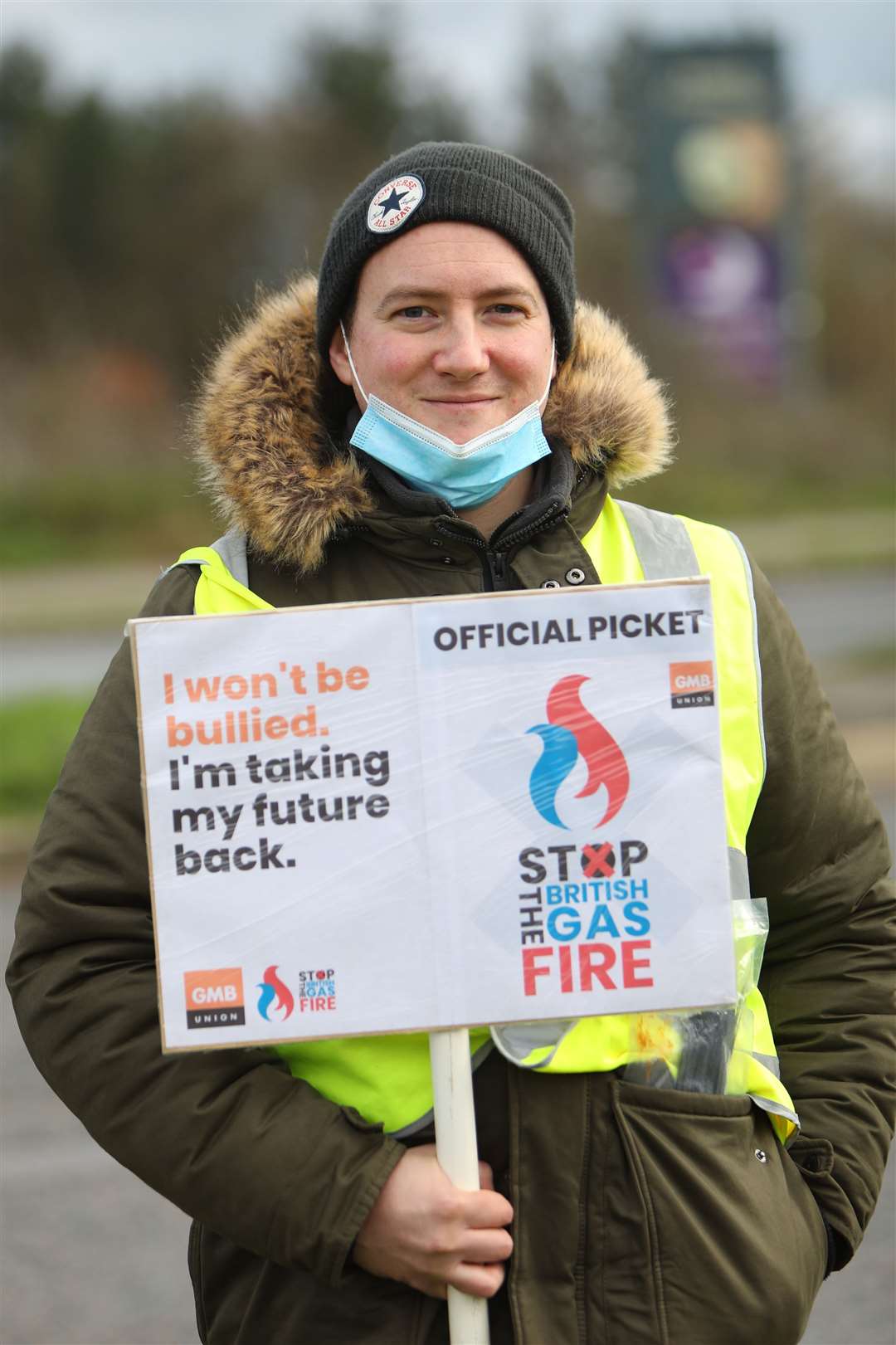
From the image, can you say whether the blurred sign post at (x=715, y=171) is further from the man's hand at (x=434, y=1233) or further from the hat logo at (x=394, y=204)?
the man's hand at (x=434, y=1233)

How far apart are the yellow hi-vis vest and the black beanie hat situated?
0.37 metres

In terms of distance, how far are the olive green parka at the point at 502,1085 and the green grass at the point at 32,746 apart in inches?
245

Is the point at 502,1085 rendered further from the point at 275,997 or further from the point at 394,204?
the point at 394,204

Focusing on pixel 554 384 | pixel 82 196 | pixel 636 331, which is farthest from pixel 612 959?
pixel 82 196

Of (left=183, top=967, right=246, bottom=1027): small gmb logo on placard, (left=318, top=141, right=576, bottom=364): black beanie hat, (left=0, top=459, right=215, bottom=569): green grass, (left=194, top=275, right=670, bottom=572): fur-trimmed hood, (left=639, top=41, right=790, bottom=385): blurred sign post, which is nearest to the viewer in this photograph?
(left=183, top=967, right=246, bottom=1027): small gmb logo on placard

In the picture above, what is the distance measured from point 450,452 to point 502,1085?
83 centimetres

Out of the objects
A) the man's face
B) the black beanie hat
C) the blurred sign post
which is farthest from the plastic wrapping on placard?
the blurred sign post

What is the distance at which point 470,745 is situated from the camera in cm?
193

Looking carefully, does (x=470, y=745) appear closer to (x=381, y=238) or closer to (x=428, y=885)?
(x=428, y=885)

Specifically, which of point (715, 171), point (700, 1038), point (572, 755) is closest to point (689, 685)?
point (572, 755)

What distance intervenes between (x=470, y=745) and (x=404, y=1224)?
0.56 metres

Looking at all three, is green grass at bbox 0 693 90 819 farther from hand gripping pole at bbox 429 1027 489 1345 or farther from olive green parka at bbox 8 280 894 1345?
hand gripping pole at bbox 429 1027 489 1345

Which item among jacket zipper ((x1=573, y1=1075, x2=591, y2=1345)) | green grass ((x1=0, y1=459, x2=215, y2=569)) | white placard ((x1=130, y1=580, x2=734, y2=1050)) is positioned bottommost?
jacket zipper ((x1=573, y1=1075, x2=591, y2=1345))

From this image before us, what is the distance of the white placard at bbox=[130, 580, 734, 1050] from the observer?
1.90 meters
